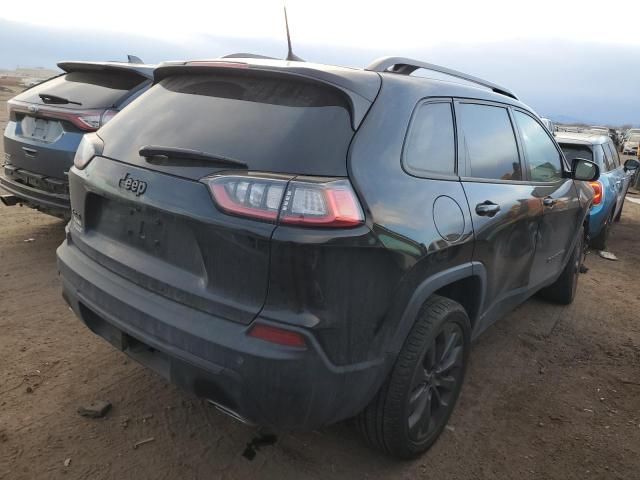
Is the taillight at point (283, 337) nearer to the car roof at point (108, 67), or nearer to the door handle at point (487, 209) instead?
the door handle at point (487, 209)

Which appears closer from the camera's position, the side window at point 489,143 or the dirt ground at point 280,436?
the dirt ground at point 280,436

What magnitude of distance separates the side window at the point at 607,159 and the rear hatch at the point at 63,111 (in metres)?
5.94

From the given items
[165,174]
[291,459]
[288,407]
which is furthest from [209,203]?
[291,459]

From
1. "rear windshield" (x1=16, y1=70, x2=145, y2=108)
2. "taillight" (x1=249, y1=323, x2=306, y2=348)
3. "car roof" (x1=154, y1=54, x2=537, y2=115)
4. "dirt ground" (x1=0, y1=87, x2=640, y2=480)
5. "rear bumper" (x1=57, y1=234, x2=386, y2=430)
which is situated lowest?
"dirt ground" (x1=0, y1=87, x2=640, y2=480)

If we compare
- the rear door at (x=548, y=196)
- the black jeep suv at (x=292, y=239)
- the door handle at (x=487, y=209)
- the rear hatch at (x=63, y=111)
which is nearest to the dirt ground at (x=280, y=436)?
the black jeep suv at (x=292, y=239)

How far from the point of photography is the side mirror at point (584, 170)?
407 centimetres

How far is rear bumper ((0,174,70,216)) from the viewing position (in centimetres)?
435

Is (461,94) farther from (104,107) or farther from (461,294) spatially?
(104,107)

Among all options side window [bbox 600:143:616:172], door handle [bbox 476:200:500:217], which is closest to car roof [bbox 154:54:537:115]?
door handle [bbox 476:200:500:217]

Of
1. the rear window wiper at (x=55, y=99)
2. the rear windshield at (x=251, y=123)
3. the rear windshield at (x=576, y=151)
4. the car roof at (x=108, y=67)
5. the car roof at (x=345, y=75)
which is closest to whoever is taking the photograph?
the rear windshield at (x=251, y=123)

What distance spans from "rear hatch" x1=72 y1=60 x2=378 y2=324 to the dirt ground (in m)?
0.90

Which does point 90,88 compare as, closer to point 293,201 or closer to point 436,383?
point 293,201

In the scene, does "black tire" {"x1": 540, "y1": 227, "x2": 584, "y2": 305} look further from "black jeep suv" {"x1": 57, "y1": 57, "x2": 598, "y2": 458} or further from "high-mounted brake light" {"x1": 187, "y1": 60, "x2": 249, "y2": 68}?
"high-mounted brake light" {"x1": 187, "y1": 60, "x2": 249, "y2": 68}

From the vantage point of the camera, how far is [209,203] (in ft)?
6.44
